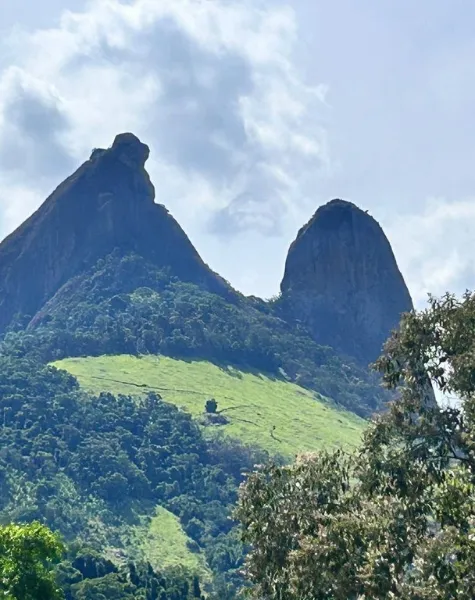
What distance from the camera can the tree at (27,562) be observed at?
34.2 metres

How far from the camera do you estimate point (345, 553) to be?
2603cm

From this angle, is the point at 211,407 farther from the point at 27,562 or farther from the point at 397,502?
the point at 397,502


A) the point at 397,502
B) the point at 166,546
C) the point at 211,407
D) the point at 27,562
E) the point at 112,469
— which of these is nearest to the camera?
the point at 397,502

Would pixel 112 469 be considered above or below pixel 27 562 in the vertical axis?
above

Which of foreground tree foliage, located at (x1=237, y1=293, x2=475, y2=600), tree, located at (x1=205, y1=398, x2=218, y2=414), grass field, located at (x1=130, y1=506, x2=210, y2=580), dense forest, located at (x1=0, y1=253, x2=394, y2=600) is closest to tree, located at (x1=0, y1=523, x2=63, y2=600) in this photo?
foreground tree foliage, located at (x1=237, y1=293, x2=475, y2=600)

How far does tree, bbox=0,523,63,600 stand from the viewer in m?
34.2

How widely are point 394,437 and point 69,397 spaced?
6181 inches

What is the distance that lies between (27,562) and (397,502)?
1485 cm

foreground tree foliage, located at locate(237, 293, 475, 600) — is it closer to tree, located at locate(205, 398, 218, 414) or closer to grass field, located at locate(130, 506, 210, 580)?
grass field, located at locate(130, 506, 210, 580)

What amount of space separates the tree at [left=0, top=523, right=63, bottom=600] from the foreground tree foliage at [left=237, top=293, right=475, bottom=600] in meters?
7.28

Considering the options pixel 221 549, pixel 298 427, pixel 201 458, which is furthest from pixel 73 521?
pixel 298 427

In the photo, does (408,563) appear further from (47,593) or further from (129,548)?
(129,548)

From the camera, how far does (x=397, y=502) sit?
26312 millimetres

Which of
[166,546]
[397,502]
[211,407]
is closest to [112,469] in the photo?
[166,546]
